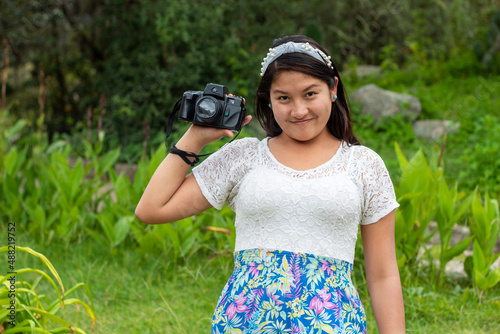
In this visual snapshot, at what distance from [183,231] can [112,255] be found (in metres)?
0.52

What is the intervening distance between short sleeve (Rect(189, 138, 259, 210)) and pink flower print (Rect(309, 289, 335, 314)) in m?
0.38

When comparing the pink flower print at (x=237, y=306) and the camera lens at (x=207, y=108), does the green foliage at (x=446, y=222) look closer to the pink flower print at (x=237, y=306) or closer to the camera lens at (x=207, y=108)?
the pink flower print at (x=237, y=306)

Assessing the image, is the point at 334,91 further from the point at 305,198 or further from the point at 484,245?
the point at 484,245

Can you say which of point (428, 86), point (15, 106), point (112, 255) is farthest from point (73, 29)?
point (428, 86)

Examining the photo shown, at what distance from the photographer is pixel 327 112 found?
61.5 inches

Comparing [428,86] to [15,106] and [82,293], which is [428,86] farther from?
[82,293]

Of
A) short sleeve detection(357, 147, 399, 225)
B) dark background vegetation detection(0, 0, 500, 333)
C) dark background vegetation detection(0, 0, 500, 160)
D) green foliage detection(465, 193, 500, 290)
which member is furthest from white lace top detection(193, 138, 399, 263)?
dark background vegetation detection(0, 0, 500, 160)

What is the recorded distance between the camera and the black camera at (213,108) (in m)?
1.51

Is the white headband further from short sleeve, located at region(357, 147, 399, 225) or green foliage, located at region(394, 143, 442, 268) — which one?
green foliage, located at region(394, 143, 442, 268)

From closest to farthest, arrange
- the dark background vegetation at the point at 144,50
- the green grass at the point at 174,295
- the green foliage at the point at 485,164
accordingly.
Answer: the green grass at the point at 174,295
the green foliage at the point at 485,164
the dark background vegetation at the point at 144,50

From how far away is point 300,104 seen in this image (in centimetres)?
151

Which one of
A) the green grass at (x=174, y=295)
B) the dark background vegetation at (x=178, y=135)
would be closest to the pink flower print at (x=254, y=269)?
the dark background vegetation at (x=178, y=135)

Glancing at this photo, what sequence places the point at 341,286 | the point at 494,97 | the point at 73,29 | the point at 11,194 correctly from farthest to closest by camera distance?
the point at 73,29 < the point at 494,97 < the point at 11,194 < the point at 341,286

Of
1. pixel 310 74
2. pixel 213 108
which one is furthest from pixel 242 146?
pixel 310 74
